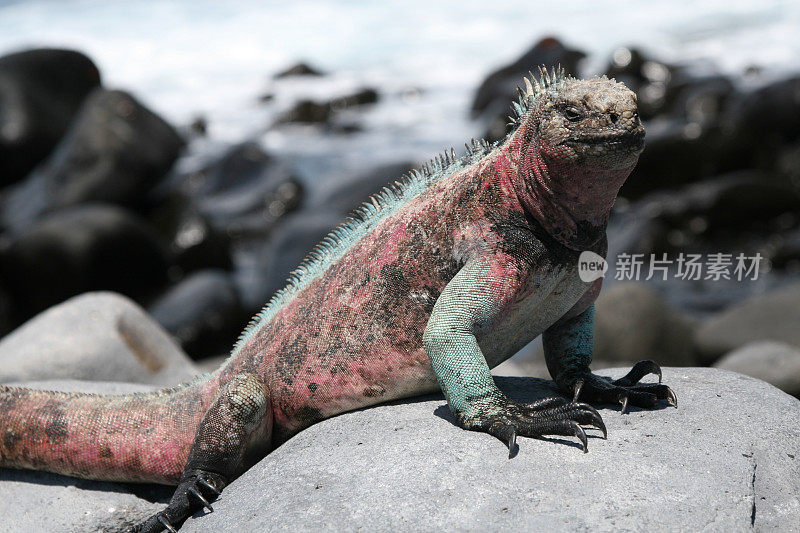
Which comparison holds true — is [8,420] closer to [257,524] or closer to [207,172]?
[257,524]

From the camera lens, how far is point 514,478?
3.35 metres

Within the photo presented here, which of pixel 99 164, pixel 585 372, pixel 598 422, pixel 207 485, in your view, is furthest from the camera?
pixel 99 164

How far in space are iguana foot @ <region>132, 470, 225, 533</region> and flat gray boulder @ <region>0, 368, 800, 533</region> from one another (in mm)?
68

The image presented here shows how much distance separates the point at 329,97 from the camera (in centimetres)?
2548

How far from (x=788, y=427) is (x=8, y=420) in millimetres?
4200

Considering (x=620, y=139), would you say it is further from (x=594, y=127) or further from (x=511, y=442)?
(x=511, y=442)

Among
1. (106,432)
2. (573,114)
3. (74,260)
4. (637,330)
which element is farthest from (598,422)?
(74,260)

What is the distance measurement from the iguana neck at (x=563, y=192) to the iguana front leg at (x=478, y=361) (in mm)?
300

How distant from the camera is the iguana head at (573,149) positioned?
346 centimetres

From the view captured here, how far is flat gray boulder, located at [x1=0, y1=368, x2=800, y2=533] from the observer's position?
3.17 meters

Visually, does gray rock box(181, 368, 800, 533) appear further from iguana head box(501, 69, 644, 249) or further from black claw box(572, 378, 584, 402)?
iguana head box(501, 69, 644, 249)

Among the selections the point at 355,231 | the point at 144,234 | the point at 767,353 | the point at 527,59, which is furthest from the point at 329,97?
the point at 355,231

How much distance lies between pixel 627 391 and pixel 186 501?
7.58ft

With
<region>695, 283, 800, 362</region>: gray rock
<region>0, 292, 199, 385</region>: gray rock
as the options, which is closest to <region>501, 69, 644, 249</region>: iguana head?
<region>0, 292, 199, 385</region>: gray rock
